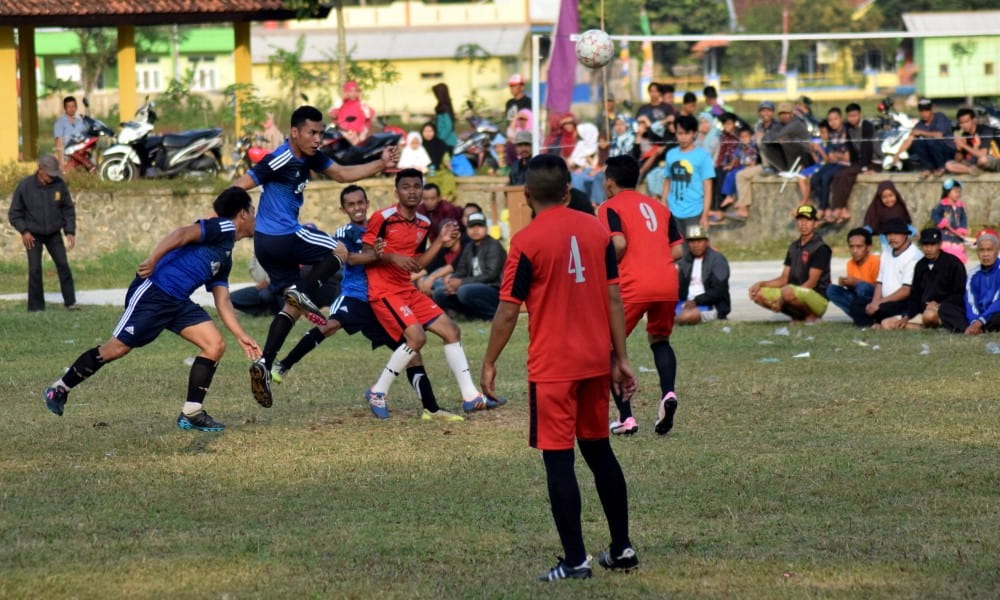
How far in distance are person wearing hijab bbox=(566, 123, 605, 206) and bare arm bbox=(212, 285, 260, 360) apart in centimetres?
1418

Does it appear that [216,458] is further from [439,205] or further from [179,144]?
[179,144]

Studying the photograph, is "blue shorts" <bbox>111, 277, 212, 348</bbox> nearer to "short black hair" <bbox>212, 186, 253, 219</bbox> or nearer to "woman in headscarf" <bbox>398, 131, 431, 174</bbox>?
"short black hair" <bbox>212, 186, 253, 219</bbox>

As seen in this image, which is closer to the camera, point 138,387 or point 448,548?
point 448,548

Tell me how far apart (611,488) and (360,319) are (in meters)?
5.35

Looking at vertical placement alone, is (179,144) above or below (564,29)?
below

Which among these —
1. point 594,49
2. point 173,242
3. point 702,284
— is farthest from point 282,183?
point 594,49

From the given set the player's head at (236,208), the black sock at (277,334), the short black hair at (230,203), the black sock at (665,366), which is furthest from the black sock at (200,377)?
the black sock at (665,366)

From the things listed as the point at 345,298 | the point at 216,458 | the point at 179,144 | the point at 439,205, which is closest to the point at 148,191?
the point at 179,144

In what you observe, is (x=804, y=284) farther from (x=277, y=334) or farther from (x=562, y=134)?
(x=562, y=134)

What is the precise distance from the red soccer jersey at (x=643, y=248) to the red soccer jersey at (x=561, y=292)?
342cm

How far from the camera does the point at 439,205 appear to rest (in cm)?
1947

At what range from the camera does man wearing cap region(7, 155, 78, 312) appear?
20.2 meters

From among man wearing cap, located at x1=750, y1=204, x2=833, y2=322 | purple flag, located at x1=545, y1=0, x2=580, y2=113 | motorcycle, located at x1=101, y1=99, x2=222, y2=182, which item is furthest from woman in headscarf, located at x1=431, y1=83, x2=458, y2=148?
man wearing cap, located at x1=750, y1=204, x2=833, y2=322

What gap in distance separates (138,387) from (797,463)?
6.54 meters
